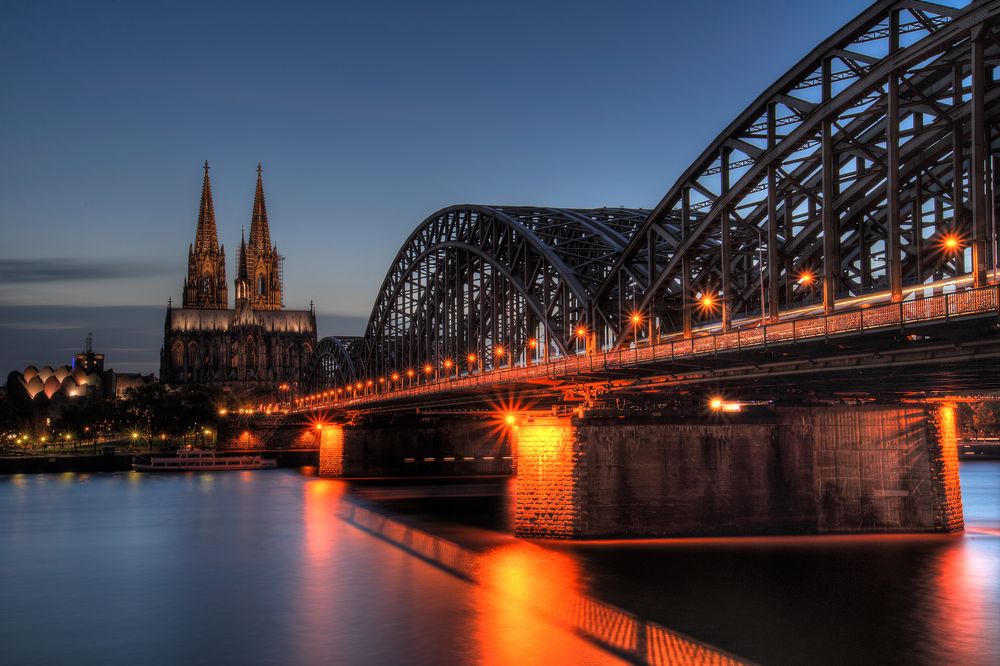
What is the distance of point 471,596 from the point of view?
43031 mm

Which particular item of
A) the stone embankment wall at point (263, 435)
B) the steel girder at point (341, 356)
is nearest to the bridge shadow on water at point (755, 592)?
the steel girder at point (341, 356)

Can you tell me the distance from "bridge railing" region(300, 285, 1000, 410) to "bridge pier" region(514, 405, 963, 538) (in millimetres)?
3451

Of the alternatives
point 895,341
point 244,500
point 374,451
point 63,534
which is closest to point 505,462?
point 374,451

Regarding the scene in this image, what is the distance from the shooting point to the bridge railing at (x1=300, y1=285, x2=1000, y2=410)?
108ft

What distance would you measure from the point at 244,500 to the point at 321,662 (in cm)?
6379

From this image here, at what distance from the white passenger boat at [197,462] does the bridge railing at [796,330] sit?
100 metres

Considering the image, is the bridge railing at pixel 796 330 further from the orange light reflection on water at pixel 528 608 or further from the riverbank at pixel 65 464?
the riverbank at pixel 65 464

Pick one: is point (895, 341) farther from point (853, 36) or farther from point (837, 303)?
point (853, 36)

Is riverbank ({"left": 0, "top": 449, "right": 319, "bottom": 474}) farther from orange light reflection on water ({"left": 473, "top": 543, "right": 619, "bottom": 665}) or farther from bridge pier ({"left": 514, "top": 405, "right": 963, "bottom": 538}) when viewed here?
bridge pier ({"left": 514, "top": 405, "right": 963, "bottom": 538})

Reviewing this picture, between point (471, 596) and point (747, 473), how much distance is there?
16819 millimetres

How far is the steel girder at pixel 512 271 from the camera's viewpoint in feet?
267

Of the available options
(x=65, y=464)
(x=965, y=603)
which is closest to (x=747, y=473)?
(x=965, y=603)

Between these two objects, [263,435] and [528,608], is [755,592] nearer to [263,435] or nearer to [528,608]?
[528,608]

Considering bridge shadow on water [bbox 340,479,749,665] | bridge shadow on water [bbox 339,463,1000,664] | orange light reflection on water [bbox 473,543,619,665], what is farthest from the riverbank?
orange light reflection on water [bbox 473,543,619,665]
